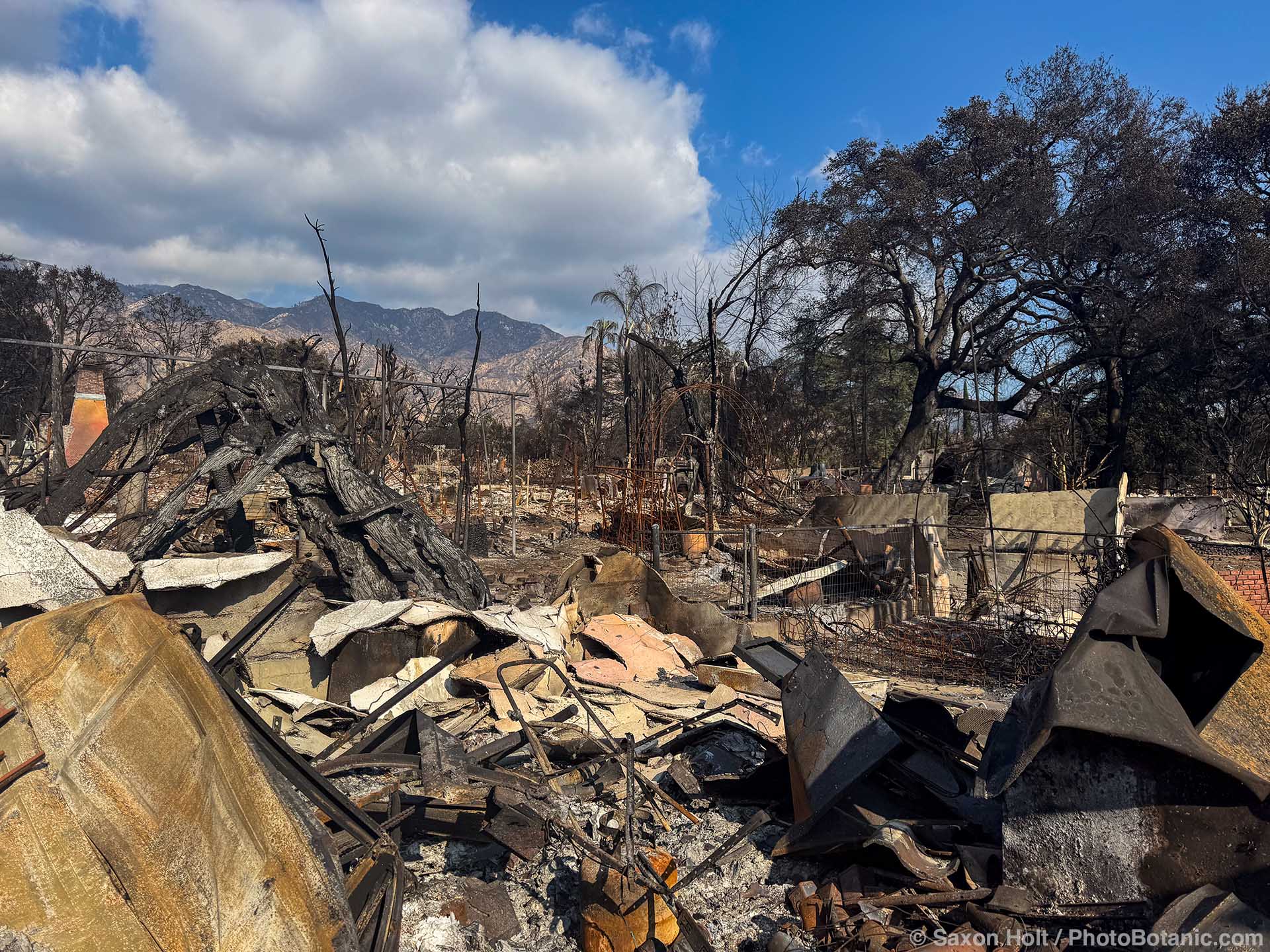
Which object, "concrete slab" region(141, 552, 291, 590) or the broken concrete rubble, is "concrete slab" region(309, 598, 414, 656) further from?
the broken concrete rubble

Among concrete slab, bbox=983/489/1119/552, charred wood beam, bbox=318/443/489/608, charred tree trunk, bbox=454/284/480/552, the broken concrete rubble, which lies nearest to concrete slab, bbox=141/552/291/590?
the broken concrete rubble

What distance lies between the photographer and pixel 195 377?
24.1 ft

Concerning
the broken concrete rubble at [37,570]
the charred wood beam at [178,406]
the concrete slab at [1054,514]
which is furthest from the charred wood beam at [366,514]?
the concrete slab at [1054,514]

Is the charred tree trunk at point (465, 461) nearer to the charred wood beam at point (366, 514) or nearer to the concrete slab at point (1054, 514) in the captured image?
the charred wood beam at point (366, 514)

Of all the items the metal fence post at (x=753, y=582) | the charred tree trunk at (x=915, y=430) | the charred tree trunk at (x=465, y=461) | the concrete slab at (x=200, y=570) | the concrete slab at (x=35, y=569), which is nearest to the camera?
the concrete slab at (x=35, y=569)

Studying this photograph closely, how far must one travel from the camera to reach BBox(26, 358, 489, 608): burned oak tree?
7.13 m

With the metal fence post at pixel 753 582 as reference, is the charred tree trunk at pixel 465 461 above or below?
above

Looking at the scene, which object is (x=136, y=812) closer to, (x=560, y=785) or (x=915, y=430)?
(x=560, y=785)

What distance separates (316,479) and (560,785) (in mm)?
4422

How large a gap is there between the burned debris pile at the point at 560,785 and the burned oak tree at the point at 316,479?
66 centimetres

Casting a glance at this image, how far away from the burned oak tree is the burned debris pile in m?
0.66

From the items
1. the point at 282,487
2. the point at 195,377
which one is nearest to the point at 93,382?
the point at 282,487

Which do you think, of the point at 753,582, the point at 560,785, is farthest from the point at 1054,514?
the point at 560,785

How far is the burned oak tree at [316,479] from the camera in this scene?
23.4 feet
